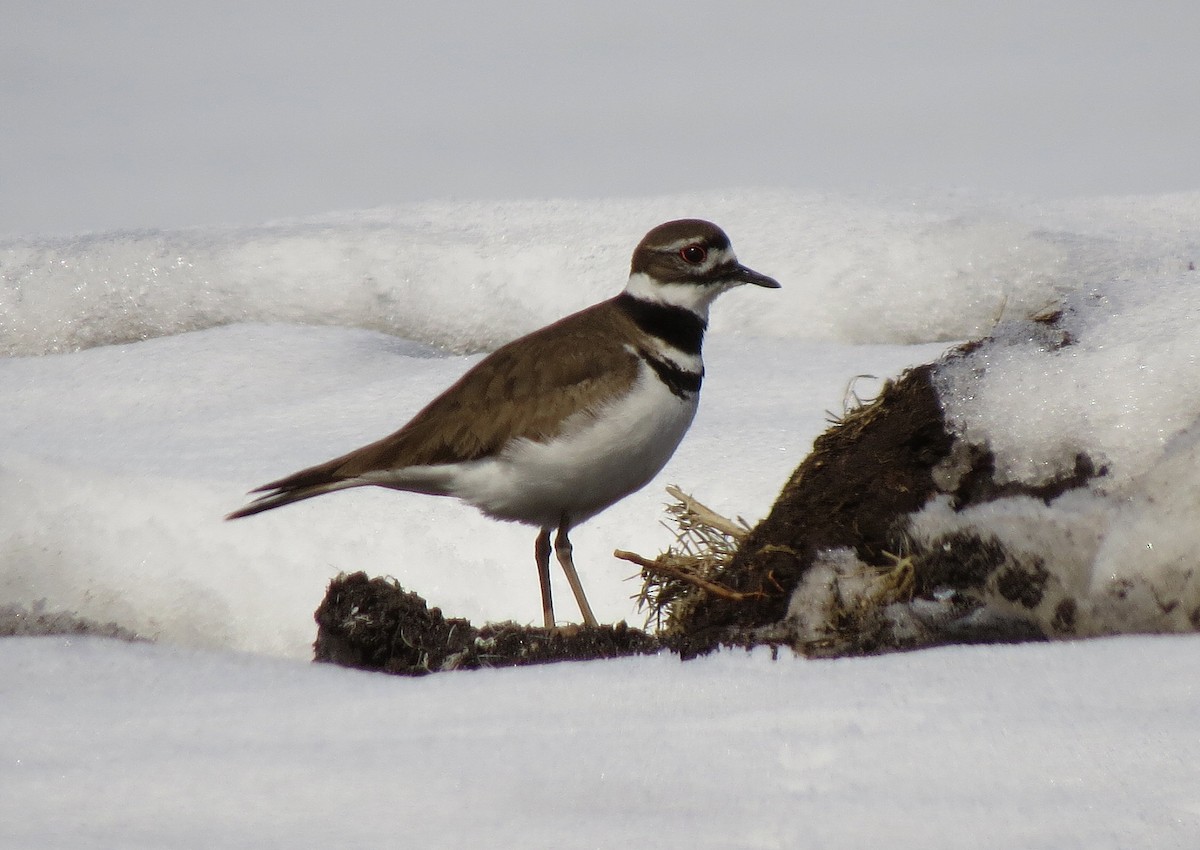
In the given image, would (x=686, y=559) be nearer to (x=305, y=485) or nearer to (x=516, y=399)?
(x=516, y=399)

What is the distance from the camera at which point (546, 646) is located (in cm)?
346

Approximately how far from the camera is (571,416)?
12.3ft

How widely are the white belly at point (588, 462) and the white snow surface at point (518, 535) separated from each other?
0.76 m

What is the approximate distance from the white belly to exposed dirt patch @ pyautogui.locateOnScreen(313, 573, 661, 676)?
1.50 feet

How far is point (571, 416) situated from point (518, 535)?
48.6 inches

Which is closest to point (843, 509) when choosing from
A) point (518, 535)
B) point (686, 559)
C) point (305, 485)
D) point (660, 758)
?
point (686, 559)

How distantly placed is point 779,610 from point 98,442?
153 inches

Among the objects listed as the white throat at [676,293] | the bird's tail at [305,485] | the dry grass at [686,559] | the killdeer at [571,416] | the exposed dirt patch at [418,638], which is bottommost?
the exposed dirt patch at [418,638]

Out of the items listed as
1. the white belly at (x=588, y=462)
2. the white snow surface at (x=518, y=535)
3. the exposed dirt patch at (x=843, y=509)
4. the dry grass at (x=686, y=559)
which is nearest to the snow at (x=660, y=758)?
the white snow surface at (x=518, y=535)

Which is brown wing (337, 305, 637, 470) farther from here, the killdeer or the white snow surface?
the white snow surface

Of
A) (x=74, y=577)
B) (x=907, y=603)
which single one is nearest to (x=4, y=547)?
(x=74, y=577)

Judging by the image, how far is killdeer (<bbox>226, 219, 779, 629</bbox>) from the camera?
377 cm

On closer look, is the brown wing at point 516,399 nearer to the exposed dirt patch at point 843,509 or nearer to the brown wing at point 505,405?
the brown wing at point 505,405

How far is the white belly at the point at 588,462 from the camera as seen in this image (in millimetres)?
3746
